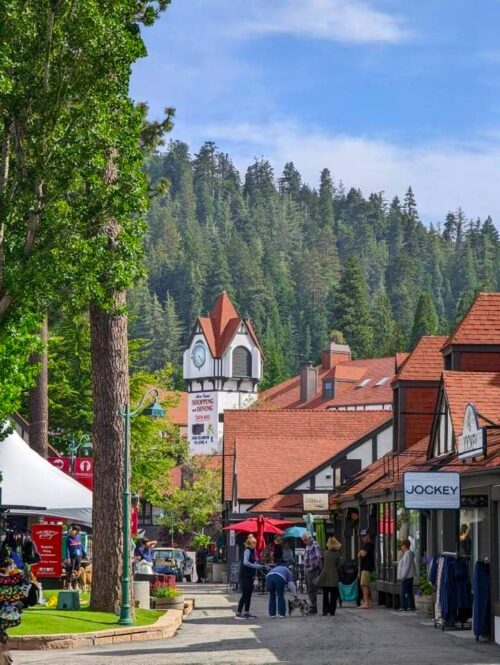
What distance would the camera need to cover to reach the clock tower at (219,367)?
155m

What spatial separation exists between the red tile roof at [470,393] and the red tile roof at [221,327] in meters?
129

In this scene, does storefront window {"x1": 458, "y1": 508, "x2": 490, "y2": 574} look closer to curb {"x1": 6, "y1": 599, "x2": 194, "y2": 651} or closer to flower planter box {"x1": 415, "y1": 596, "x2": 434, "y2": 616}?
flower planter box {"x1": 415, "y1": 596, "x2": 434, "y2": 616}

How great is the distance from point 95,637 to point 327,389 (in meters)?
123

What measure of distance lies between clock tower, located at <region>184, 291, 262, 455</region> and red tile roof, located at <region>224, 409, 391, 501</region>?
3334 inches

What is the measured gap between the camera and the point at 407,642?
2159 centimetres

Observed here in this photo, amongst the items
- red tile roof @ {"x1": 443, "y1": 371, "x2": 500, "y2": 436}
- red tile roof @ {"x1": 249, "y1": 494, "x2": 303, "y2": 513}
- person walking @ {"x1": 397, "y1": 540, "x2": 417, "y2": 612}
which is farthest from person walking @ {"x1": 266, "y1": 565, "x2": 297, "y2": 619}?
red tile roof @ {"x1": 249, "y1": 494, "x2": 303, "y2": 513}

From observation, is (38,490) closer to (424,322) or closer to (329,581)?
(329,581)

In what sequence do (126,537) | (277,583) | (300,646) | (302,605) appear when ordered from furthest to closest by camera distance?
(302,605) < (277,583) < (126,537) < (300,646)

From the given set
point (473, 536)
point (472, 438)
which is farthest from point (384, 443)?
point (472, 438)

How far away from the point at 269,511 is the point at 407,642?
33.1 meters

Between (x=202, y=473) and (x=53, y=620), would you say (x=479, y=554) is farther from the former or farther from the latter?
(x=202, y=473)

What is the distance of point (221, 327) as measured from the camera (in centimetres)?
16650

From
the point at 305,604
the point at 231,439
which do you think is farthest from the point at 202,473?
the point at 305,604

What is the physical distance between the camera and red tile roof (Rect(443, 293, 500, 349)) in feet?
121
